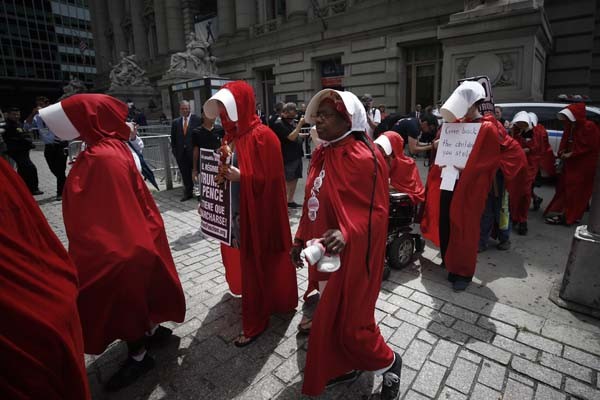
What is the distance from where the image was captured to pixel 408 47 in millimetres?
15977

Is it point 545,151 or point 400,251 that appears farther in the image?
point 545,151

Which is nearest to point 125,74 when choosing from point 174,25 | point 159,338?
point 174,25

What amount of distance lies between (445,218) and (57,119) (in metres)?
3.87

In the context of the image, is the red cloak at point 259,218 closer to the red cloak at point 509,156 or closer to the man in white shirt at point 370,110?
the red cloak at point 509,156

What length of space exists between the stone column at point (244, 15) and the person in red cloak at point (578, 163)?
21.3m

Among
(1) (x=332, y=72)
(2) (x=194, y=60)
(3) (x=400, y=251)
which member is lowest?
(3) (x=400, y=251)

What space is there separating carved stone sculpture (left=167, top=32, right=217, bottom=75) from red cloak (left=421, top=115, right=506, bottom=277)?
66.4 ft

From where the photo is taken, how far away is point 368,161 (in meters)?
2.18

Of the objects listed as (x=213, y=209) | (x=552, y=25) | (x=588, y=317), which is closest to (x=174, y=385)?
(x=213, y=209)

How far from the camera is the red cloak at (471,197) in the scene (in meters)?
3.77

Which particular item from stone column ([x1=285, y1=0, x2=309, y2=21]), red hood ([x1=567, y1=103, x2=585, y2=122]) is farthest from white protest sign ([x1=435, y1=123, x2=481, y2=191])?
stone column ([x1=285, y1=0, x2=309, y2=21])

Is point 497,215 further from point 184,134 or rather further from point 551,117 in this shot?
point 184,134

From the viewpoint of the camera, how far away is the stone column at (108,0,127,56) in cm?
3850

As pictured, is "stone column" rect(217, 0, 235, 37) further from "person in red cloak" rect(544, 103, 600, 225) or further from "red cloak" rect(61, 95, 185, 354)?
"red cloak" rect(61, 95, 185, 354)
